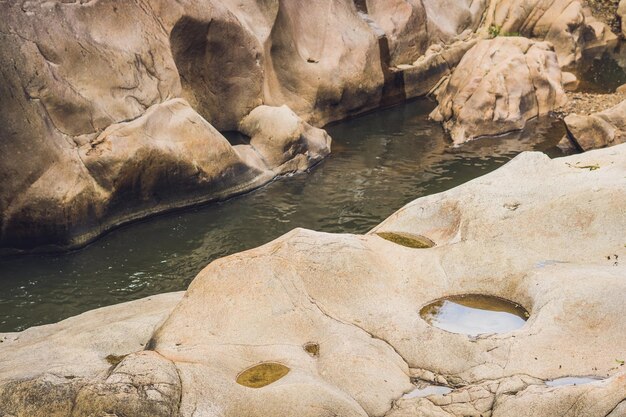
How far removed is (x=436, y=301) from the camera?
1480 centimetres

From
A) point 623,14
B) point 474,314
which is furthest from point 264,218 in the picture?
point 623,14

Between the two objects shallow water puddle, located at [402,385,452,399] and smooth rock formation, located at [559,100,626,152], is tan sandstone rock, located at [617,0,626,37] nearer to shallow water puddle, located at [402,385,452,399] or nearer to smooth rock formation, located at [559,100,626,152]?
smooth rock formation, located at [559,100,626,152]

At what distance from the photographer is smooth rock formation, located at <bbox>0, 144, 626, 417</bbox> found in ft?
36.5

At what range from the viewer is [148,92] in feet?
87.5

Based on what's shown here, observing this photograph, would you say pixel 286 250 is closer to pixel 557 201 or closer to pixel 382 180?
pixel 557 201

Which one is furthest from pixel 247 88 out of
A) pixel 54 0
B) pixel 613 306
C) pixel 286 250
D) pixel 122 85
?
pixel 613 306

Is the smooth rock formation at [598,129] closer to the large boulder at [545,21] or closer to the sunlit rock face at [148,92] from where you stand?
the sunlit rock face at [148,92]

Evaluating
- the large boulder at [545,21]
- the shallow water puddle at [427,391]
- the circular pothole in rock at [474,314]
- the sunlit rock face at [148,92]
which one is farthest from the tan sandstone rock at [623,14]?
the shallow water puddle at [427,391]

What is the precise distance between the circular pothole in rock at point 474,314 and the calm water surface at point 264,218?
29.4 ft

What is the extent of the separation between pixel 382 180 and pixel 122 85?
10059 millimetres

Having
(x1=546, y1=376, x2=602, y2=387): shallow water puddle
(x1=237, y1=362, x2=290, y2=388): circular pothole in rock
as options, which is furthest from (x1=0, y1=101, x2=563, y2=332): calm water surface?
(x1=546, y1=376, x2=602, y2=387): shallow water puddle

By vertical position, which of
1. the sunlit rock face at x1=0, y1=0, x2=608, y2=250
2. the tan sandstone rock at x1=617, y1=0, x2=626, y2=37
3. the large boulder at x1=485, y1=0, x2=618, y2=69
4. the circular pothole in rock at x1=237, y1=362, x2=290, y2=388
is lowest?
the tan sandstone rock at x1=617, y1=0, x2=626, y2=37

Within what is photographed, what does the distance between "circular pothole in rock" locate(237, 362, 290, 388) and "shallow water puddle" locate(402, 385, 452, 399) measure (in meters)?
2.05

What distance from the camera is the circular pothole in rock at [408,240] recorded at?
1719 centimetres
